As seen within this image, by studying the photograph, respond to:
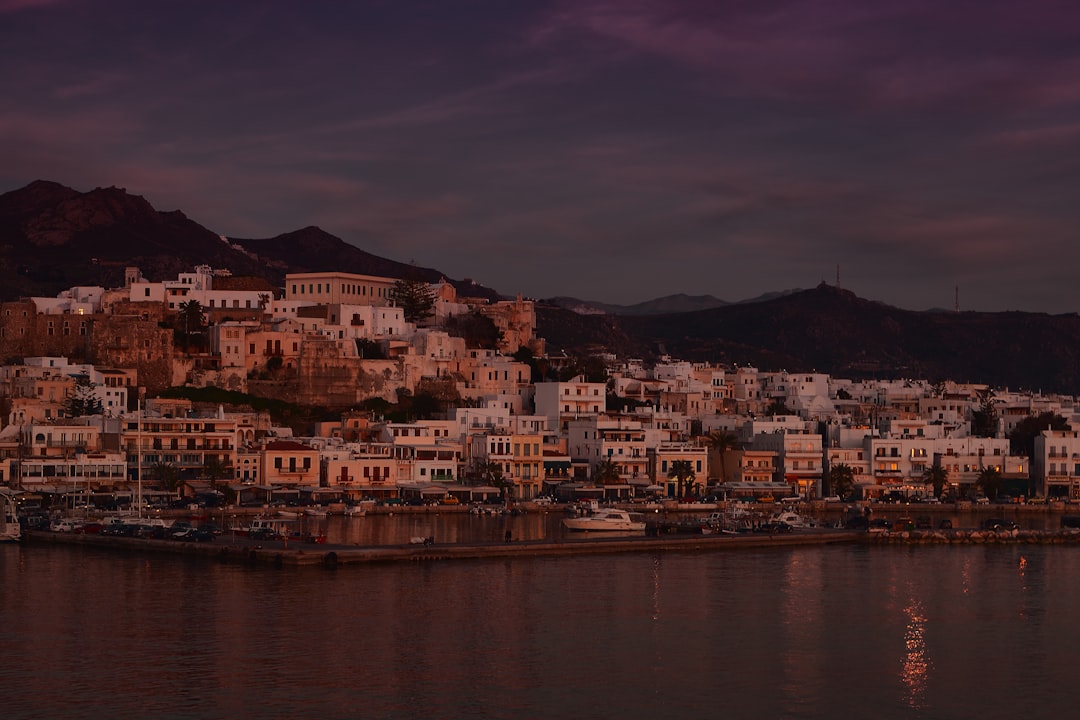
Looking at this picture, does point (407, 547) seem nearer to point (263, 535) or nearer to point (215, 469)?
point (263, 535)

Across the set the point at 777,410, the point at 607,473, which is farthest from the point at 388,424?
the point at 777,410

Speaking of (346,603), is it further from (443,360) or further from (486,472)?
(443,360)

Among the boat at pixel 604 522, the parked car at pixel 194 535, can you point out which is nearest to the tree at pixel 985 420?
the boat at pixel 604 522

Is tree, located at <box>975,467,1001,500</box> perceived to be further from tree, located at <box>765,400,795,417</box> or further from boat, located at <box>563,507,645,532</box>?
boat, located at <box>563,507,645,532</box>

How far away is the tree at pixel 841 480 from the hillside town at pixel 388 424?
0.83 feet

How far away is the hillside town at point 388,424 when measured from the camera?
69.7m

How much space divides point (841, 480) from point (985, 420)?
23.0 metres

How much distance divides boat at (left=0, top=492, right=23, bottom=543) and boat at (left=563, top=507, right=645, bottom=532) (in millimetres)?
20917

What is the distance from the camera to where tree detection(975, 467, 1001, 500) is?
79875 millimetres

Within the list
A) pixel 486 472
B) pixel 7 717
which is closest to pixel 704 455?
pixel 486 472

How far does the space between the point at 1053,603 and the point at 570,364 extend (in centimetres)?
5519

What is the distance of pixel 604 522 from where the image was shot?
201 ft

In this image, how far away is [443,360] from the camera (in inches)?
3401

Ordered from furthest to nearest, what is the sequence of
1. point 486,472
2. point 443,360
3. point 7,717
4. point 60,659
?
1. point 443,360
2. point 486,472
3. point 60,659
4. point 7,717
